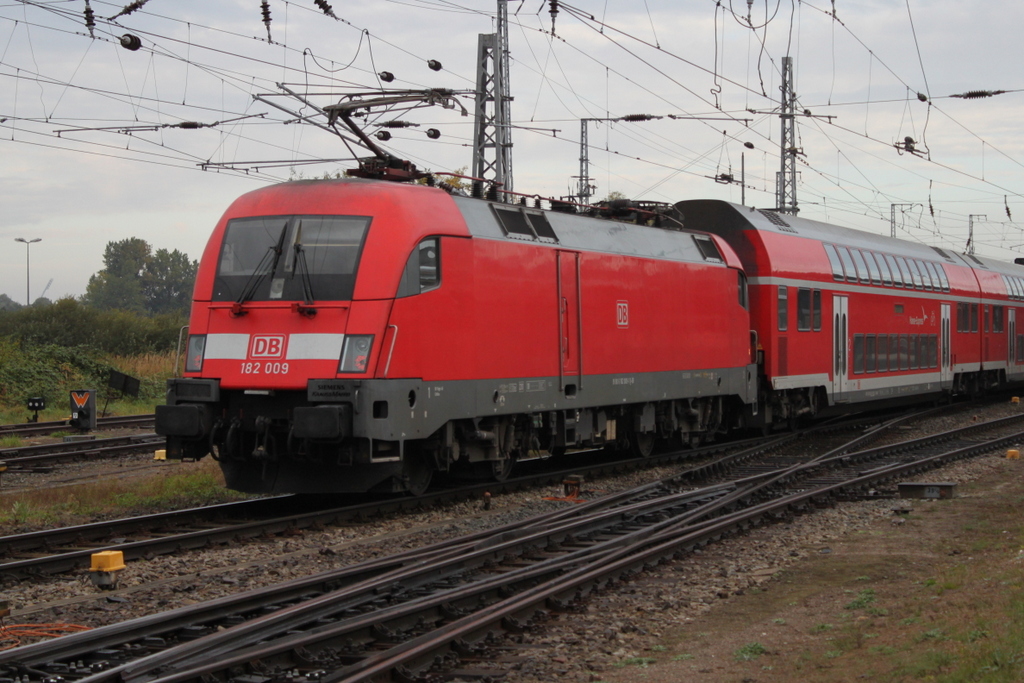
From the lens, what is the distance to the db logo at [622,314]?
52.1 ft

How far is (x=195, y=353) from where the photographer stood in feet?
40.0

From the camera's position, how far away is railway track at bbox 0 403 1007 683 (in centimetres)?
632

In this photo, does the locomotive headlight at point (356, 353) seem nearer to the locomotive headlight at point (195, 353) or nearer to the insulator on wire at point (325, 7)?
the locomotive headlight at point (195, 353)

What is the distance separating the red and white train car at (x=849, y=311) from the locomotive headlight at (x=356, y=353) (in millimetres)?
9982

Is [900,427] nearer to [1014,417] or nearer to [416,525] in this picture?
[1014,417]

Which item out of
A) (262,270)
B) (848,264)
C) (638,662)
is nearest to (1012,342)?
(848,264)

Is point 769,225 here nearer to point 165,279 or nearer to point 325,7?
point 325,7

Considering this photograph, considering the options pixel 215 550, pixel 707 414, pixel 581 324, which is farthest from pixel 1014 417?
pixel 215 550

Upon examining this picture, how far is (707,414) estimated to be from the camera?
19.1 metres

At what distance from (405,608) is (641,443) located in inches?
416

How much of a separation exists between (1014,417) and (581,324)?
14723 millimetres

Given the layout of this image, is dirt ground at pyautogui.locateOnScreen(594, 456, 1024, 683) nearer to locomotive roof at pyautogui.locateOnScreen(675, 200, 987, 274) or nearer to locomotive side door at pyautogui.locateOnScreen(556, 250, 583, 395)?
locomotive side door at pyautogui.locateOnScreen(556, 250, 583, 395)

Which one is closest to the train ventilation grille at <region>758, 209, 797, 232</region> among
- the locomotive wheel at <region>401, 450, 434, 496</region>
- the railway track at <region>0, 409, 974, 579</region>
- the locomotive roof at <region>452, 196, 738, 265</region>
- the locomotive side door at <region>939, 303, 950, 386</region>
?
the locomotive roof at <region>452, 196, 738, 265</region>

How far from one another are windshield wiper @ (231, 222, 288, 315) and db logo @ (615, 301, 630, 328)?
566cm
